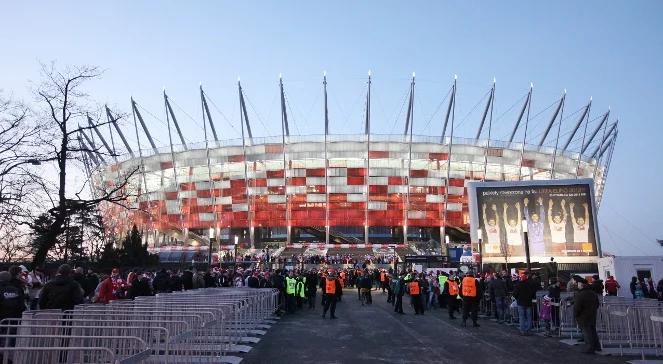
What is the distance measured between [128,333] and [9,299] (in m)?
3.00

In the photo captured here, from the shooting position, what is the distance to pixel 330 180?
9519 cm

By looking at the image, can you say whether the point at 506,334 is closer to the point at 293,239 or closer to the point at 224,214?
the point at 224,214

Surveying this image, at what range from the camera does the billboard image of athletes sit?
45.2 meters

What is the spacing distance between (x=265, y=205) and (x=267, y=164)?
7680 millimetres

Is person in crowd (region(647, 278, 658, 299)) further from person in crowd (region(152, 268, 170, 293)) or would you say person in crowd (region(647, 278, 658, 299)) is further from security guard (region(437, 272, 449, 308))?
person in crowd (region(152, 268, 170, 293))

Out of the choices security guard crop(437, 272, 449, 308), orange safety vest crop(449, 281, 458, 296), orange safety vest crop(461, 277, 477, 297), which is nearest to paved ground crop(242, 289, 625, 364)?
orange safety vest crop(461, 277, 477, 297)

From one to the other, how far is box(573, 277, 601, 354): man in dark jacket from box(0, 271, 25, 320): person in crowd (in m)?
12.3

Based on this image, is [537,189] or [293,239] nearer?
[537,189]

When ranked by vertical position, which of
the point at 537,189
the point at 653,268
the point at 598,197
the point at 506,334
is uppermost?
the point at 598,197

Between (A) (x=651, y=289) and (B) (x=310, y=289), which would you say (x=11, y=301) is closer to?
(B) (x=310, y=289)

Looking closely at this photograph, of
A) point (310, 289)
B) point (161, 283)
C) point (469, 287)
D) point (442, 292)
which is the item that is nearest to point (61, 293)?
point (161, 283)

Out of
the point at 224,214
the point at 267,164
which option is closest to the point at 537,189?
the point at 267,164

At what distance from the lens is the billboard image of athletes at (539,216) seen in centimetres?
4522

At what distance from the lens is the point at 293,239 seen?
10731cm
